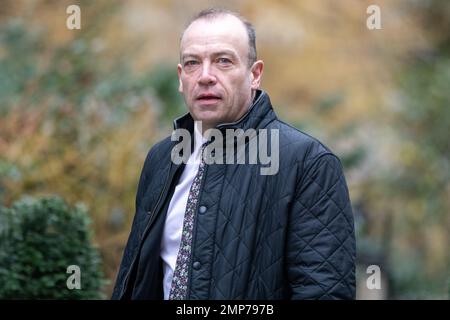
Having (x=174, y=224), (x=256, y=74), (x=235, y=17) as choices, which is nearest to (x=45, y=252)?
(x=174, y=224)

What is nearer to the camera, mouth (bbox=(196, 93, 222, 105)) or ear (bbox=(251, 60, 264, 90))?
mouth (bbox=(196, 93, 222, 105))

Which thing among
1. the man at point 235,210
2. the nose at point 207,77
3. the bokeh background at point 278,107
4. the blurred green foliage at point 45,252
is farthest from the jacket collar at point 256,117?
the bokeh background at point 278,107

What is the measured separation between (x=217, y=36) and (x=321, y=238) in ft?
2.73

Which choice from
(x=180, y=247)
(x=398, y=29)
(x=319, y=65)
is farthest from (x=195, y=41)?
(x=319, y=65)

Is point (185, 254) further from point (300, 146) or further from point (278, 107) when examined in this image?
point (278, 107)

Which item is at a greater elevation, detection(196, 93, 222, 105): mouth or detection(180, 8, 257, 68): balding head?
detection(180, 8, 257, 68): balding head

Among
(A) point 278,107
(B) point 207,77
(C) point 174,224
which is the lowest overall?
(C) point 174,224

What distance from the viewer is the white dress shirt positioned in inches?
113

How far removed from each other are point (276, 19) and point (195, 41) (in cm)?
1210

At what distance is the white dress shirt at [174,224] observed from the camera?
2865mm

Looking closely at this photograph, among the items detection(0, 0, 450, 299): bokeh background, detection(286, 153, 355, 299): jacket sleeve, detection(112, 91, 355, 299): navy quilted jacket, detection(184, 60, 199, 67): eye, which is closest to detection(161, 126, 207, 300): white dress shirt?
detection(112, 91, 355, 299): navy quilted jacket

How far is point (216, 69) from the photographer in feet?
9.52

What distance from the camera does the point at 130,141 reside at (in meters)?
6.90

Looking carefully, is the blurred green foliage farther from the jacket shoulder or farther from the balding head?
the jacket shoulder
